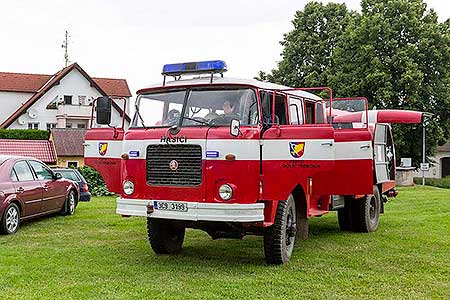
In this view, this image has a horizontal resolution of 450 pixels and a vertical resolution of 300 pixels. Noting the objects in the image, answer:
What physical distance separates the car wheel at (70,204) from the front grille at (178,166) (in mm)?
6510

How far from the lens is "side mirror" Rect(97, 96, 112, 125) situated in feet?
28.1

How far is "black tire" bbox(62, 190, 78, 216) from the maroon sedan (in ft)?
0.26

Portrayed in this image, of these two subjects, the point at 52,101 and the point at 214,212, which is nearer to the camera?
the point at 214,212

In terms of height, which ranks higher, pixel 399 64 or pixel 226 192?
pixel 399 64

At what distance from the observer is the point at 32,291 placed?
6.66 m

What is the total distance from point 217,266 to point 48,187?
5.70 m

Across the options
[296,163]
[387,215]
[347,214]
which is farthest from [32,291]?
[387,215]

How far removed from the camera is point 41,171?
1247cm

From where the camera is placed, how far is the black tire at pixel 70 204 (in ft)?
45.2

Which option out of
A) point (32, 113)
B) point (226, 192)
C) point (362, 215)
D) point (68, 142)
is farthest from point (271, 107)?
point (32, 113)

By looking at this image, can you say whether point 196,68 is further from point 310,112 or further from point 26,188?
point 26,188

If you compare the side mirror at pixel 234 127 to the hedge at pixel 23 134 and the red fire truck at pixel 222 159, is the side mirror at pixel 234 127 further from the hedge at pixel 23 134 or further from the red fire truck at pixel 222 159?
the hedge at pixel 23 134

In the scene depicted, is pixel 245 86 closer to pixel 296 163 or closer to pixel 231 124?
pixel 231 124

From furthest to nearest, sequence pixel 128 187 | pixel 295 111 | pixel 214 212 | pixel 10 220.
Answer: pixel 10 220 < pixel 295 111 < pixel 128 187 < pixel 214 212
